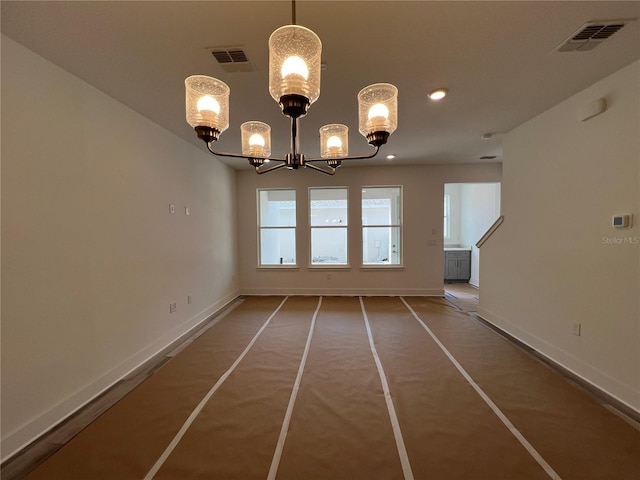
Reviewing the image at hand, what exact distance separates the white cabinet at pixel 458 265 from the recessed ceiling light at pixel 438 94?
502 centimetres

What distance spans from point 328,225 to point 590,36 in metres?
4.17

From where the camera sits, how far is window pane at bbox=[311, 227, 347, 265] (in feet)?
17.7

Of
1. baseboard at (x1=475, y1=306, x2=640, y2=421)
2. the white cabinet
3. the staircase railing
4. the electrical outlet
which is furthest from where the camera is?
the white cabinet

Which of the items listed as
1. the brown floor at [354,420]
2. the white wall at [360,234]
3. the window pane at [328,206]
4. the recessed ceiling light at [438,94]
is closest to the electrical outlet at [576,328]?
the brown floor at [354,420]

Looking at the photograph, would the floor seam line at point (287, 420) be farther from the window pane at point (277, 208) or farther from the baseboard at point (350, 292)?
the window pane at point (277, 208)

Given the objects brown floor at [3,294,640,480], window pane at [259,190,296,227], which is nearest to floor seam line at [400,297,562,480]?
brown floor at [3,294,640,480]

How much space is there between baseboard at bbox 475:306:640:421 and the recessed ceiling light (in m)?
2.70

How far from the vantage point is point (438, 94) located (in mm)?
2303

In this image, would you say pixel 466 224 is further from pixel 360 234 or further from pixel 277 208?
pixel 277 208

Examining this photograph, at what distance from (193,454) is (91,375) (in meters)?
1.23

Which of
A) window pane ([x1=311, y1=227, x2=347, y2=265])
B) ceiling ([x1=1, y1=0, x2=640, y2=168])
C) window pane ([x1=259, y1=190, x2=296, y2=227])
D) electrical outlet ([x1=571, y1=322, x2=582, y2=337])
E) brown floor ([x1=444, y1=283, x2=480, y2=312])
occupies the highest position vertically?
ceiling ([x1=1, y1=0, x2=640, y2=168])

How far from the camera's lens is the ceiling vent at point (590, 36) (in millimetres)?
1528

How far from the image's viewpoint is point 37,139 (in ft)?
5.70

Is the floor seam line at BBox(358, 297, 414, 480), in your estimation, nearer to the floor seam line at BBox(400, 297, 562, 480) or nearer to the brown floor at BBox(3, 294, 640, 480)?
the brown floor at BBox(3, 294, 640, 480)
